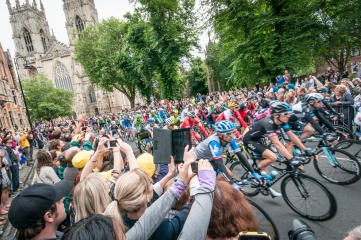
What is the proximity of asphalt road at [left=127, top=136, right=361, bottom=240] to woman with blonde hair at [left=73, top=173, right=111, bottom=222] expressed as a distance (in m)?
2.42

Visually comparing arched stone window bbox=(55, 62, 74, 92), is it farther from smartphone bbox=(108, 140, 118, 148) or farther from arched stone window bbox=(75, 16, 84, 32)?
smartphone bbox=(108, 140, 118, 148)

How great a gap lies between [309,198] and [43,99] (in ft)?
204

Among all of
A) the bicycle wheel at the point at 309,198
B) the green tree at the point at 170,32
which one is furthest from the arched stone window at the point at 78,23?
the bicycle wheel at the point at 309,198

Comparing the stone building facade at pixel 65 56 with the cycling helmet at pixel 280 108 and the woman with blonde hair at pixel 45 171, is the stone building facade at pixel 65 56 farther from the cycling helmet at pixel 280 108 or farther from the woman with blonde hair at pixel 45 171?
the cycling helmet at pixel 280 108

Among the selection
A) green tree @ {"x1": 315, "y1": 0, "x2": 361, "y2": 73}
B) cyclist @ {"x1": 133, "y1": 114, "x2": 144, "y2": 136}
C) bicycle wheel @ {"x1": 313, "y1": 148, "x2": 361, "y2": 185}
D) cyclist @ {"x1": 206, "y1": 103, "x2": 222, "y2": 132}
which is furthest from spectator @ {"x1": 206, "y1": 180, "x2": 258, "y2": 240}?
green tree @ {"x1": 315, "y1": 0, "x2": 361, "y2": 73}

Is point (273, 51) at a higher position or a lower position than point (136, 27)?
lower

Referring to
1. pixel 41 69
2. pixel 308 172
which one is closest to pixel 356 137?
pixel 308 172

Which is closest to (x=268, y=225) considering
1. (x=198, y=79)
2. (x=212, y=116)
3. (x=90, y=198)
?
(x=90, y=198)

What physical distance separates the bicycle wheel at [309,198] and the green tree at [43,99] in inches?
2261

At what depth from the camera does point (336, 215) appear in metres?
3.63

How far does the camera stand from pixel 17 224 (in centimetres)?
163

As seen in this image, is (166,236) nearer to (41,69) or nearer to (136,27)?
(136,27)

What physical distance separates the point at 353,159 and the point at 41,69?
76.3 meters

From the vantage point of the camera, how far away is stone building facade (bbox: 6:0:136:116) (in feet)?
196
